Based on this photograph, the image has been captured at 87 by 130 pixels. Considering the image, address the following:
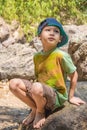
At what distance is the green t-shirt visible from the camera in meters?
3.77

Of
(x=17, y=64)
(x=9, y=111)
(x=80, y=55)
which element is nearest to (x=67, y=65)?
(x=9, y=111)

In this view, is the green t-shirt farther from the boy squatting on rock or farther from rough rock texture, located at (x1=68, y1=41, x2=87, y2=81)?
rough rock texture, located at (x1=68, y1=41, x2=87, y2=81)

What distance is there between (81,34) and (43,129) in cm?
386

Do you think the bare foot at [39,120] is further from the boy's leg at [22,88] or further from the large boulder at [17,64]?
the large boulder at [17,64]

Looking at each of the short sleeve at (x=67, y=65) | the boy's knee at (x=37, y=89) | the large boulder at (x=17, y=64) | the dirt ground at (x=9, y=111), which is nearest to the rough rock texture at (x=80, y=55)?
the dirt ground at (x=9, y=111)

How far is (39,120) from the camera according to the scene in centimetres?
373

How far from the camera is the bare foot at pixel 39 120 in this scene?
370 centimetres

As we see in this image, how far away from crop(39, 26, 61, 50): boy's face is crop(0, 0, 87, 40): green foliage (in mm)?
7775

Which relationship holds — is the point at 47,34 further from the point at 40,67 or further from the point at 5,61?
the point at 5,61

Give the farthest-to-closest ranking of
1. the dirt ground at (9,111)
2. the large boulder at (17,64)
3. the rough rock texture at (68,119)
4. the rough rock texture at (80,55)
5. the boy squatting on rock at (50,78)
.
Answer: the large boulder at (17,64) → the rough rock texture at (80,55) → the dirt ground at (9,111) → the boy squatting on rock at (50,78) → the rough rock texture at (68,119)

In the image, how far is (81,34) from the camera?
23.7ft

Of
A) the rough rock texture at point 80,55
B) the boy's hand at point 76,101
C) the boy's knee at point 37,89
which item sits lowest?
the rough rock texture at point 80,55

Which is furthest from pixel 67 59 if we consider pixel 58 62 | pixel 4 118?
pixel 4 118

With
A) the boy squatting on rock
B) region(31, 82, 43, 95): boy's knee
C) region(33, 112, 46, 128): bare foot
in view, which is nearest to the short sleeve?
the boy squatting on rock
